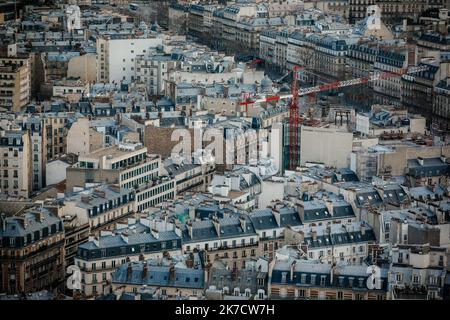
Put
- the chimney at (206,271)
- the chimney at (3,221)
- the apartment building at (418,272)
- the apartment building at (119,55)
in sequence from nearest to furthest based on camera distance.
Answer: the apartment building at (418,272)
the chimney at (206,271)
the chimney at (3,221)
the apartment building at (119,55)

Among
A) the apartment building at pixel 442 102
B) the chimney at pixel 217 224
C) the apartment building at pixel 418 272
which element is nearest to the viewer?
the apartment building at pixel 418 272

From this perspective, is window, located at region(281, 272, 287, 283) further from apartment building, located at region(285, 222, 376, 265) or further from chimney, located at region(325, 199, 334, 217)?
chimney, located at region(325, 199, 334, 217)

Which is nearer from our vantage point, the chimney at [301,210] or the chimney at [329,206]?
the chimney at [301,210]

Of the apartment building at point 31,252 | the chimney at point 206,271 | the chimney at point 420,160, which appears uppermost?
the chimney at point 420,160

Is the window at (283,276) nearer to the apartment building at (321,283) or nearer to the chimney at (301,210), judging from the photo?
the apartment building at (321,283)

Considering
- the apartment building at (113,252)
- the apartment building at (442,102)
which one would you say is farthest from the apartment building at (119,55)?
the apartment building at (113,252)

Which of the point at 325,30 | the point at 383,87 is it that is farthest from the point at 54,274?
Answer: the point at 325,30

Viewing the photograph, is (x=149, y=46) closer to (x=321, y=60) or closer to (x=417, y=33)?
(x=321, y=60)

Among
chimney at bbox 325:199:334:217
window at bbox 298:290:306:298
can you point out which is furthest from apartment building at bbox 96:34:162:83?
window at bbox 298:290:306:298
